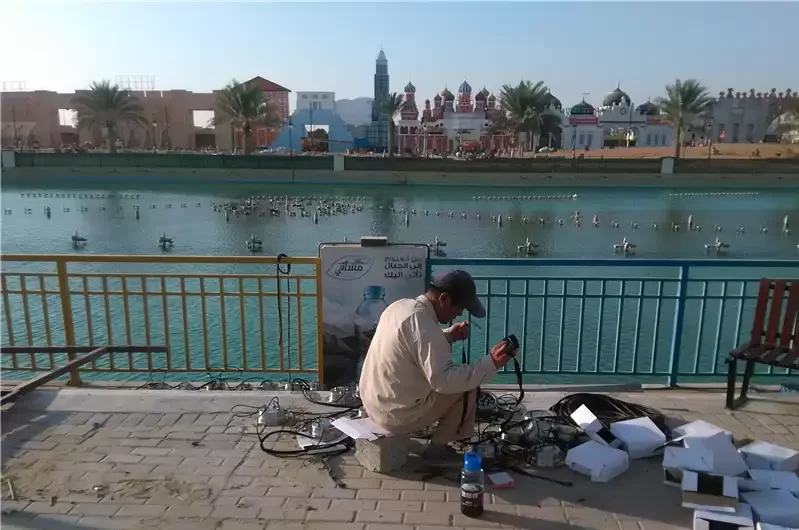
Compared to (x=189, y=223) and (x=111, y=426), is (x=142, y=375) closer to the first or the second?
(x=111, y=426)

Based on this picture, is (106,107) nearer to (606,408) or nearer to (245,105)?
(245,105)

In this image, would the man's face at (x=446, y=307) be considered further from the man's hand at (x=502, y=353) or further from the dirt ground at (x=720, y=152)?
the dirt ground at (x=720, y=152)

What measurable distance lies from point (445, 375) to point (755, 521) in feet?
5.67

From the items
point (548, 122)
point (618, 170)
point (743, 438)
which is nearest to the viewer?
point (743, 438)

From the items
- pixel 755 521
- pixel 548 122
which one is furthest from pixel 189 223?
pixel 548 122

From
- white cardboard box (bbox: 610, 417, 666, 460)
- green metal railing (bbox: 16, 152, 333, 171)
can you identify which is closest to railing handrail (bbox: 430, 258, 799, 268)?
white cardboard box (bbox: 610, 417, 666, 460)

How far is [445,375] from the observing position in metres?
3.22

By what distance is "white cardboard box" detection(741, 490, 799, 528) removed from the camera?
120 inches

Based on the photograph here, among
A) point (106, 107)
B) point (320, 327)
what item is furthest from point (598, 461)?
point (106, 107)

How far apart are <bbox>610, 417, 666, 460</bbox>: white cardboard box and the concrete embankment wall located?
47043 mm

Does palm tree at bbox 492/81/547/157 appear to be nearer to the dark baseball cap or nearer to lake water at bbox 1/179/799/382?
lake water at bbox 1/179/799/382

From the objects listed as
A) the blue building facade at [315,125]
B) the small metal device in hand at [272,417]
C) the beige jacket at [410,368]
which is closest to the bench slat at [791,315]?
the beige jacket at [410,368]

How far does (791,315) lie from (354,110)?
10032 centimetres

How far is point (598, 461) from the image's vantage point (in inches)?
140
